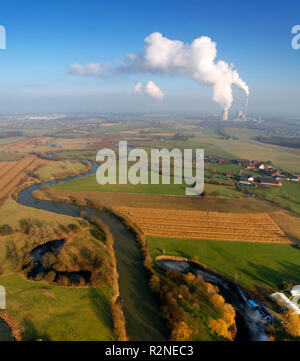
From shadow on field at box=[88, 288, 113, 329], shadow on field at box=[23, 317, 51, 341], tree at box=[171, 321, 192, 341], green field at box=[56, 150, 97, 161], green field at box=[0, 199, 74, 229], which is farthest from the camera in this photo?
green field at box=[56, 150, 97, 161]

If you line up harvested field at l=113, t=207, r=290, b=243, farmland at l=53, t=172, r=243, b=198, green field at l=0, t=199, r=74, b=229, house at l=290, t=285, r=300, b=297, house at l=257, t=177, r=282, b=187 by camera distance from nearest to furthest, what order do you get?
1. house at l=290, t=285, r=300, b=297
2. harvested field at l=113, t=207, r=290, b=243
3. green field at l=0, t=199, r=74, b=229
4. farmland at l=53, t=172, r=243, b=198
5. house at l=257, t=177, r=282, b=187

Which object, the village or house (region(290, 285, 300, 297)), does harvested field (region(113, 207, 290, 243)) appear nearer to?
house (region(290, 285, 300, 297))

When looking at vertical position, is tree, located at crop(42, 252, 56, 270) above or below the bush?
below

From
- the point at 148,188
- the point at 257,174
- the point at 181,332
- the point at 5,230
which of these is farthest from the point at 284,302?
the point at 257,174

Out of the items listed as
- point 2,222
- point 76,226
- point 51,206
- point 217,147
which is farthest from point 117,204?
point 217,147

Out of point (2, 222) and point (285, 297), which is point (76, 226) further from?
point (285, 297)

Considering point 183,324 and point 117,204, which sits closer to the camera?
point 183,324

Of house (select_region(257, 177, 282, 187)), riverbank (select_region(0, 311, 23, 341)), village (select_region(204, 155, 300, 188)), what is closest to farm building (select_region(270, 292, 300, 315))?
riverbank (select_region(0, 311, 23, 341))

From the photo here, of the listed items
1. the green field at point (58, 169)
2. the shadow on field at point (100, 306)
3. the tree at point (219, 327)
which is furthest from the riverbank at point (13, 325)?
the green field at point (58, 169)
